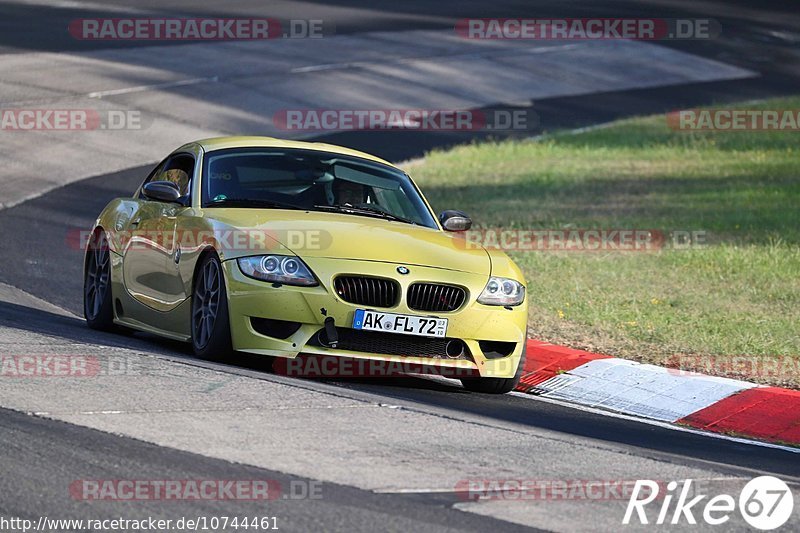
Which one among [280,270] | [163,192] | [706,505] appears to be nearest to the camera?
[706,505]

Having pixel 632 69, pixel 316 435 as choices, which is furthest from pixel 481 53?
pixel 316 435

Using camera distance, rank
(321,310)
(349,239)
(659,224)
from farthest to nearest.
→ (659,224) → (349,239) → (321,310)

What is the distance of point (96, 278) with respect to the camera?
11.6 m

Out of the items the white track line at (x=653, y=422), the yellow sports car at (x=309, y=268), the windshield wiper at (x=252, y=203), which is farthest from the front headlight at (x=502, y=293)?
the windshield wiper at (x=252, y=203)

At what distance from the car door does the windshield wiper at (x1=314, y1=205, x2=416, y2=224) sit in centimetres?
93

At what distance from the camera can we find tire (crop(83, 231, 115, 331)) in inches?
445

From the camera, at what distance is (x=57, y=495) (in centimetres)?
607

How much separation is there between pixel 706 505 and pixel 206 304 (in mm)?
3938

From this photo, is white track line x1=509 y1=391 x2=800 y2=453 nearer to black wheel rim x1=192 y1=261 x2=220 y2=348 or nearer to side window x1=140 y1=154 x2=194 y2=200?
black wheel rim x1=192 y1=261 x2=220 y2=348

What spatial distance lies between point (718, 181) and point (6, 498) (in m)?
17.6

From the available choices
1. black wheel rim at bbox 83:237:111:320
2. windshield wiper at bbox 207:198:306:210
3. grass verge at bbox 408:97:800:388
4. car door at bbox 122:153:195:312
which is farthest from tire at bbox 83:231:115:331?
grass verge at bbox 408:97:800:388

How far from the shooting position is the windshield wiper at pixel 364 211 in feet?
33.7

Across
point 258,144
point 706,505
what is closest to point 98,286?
point 258,144

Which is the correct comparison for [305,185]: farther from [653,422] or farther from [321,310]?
[653,422]
